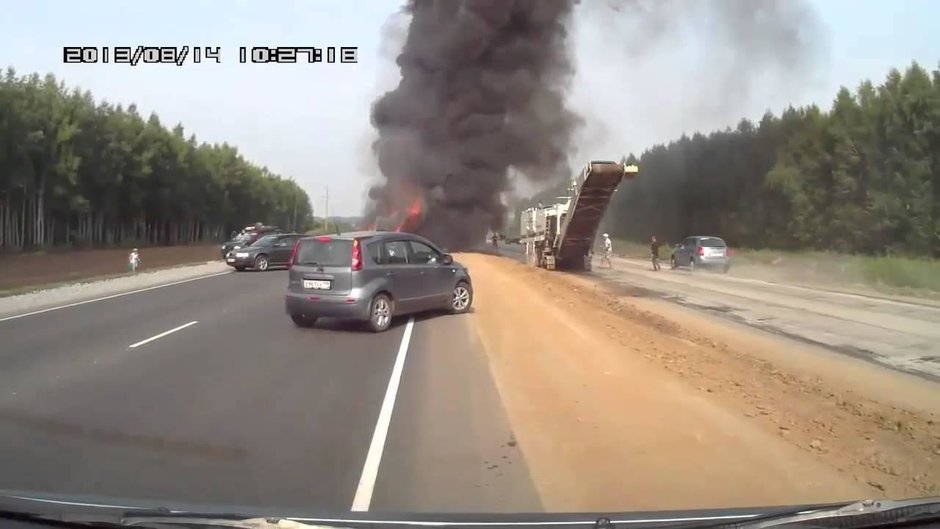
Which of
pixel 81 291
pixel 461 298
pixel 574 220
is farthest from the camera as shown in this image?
pixel 574 220

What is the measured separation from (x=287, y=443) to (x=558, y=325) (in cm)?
688

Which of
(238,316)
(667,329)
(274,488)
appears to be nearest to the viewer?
(274,488)

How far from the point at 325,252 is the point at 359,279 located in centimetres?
80

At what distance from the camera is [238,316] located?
13.7m

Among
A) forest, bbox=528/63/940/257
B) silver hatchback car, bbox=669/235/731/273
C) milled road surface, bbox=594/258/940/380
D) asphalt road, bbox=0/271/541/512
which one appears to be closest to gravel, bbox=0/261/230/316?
asphalt road, bbox=0/271/541/512

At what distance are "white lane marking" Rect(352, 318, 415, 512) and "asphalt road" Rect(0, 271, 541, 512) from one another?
0.8 inches

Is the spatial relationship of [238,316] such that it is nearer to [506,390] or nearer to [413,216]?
[506,390]

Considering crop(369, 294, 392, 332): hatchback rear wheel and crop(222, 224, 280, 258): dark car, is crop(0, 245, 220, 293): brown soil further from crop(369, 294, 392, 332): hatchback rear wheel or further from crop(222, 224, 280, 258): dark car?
crop(369, 294, 392, 332): hatchback rear wheel

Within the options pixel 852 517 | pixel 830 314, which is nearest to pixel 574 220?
pixel 830 314

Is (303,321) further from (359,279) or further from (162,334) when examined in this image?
(162,334)

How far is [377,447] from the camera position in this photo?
17.9ft

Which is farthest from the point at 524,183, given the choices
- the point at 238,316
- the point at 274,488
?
the point at 274,488

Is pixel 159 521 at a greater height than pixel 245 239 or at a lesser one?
lesser

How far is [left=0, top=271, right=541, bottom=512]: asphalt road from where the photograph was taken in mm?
4586
